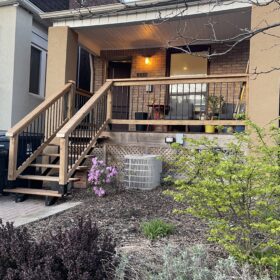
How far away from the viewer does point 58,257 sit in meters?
2.55

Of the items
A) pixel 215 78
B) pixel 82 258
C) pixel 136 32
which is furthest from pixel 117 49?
pixel 82 258

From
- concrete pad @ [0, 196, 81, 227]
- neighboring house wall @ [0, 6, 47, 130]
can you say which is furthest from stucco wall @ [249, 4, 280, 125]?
neighboring house wall @ [0, 6, 47, 130]

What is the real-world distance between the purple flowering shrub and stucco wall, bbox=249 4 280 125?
281cm

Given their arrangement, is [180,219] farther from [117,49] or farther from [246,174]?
[117,49]

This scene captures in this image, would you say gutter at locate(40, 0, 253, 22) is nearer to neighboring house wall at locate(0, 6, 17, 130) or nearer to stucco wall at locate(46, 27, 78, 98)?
stucco wall at locate(46, 27, 78, 98)

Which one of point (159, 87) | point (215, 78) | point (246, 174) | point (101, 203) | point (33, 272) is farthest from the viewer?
point (159, 87)

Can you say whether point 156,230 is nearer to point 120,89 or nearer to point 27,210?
point 27,210

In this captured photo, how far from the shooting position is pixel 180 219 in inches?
183

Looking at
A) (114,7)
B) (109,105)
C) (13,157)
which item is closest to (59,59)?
(109,105)

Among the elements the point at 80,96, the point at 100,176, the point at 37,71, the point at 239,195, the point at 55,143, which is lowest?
the point at 100,176

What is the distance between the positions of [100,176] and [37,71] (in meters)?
5.27

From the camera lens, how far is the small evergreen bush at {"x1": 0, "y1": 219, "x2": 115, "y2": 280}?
2412mm

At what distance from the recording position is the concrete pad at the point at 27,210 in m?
4.90

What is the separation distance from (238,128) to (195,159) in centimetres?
418
